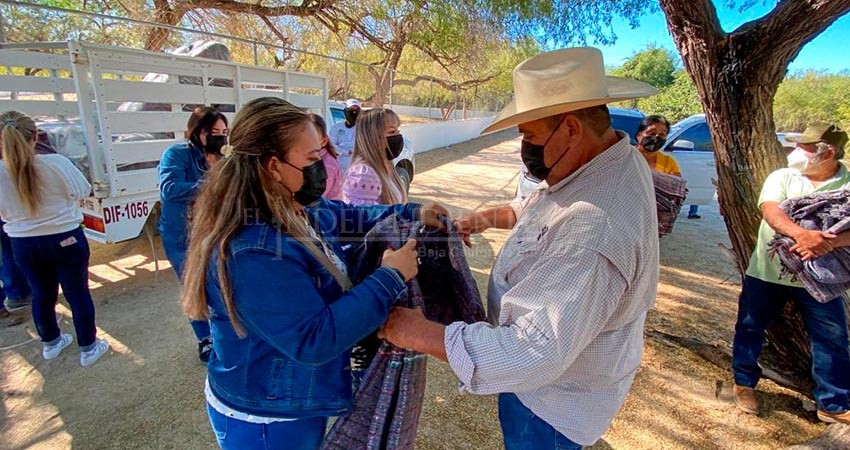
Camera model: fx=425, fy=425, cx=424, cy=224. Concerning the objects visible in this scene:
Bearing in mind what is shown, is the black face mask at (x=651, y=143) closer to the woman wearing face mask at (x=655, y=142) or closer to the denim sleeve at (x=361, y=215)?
the woman wearing face mask at (x=655, y=142)

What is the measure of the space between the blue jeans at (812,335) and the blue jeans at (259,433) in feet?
9.47

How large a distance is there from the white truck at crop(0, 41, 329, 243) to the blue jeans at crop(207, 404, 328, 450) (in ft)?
10.7

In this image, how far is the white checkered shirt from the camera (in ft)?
3.36

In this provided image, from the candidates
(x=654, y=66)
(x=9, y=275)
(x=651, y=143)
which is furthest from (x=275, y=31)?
(x=654, y=66)

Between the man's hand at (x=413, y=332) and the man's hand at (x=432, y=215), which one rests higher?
the man's hand at (x=432, y=215)

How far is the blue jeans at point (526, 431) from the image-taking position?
1382 millimetres

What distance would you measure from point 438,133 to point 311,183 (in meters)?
16.5

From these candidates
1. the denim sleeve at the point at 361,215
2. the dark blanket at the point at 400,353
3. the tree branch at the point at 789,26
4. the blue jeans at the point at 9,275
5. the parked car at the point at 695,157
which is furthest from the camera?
the parked car at the point at 695,157

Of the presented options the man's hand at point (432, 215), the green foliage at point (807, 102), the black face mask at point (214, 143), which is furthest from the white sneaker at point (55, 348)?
the green foliage at point (807, 102)

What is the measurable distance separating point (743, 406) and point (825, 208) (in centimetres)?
137

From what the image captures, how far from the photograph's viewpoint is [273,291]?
106 centimetres

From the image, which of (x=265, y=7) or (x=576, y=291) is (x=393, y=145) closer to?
(x=576, y=291)

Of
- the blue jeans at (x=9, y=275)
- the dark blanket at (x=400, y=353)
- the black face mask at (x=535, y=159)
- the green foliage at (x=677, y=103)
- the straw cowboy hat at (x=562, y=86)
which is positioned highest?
the green foliage at (x=677, y=103)

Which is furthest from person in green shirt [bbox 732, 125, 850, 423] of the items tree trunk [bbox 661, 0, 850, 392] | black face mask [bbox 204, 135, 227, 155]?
black face mask [bbox 204, 135, 227, 155]
